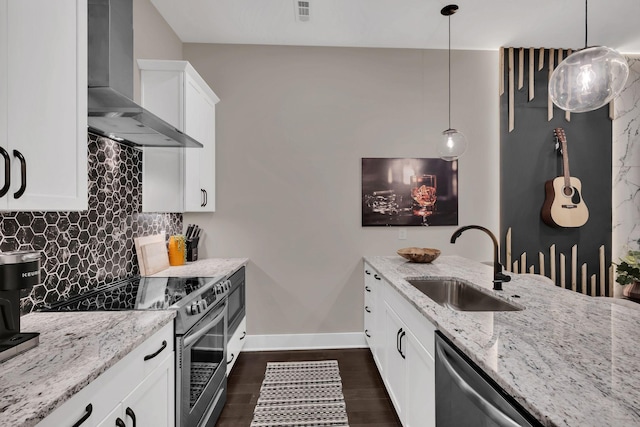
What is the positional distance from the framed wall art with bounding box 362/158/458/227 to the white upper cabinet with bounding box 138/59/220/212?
166 centimetres

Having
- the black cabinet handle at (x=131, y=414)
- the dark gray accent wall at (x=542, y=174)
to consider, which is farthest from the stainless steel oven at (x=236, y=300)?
the dark gray accent wall at (x=542, y=174)

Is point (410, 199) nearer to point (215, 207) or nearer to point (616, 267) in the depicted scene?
point (215, 207)

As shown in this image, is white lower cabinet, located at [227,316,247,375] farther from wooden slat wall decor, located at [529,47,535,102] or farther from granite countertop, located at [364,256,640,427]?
wooden slat wall decor, located at [529,47,535,102]

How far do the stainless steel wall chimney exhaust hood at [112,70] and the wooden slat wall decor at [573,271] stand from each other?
346 centimetres

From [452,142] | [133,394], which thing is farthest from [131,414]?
[452,142]

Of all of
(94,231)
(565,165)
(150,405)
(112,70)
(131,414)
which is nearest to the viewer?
(131,414)

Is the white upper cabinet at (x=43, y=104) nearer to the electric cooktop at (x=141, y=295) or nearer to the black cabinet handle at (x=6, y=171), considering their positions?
the black cabinet handle at (x=6, y=171)

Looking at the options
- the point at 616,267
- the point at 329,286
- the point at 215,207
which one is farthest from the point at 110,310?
the point at 616,267

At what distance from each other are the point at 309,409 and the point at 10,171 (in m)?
2.15

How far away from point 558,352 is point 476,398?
30 cm

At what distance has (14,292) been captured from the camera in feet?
3.67

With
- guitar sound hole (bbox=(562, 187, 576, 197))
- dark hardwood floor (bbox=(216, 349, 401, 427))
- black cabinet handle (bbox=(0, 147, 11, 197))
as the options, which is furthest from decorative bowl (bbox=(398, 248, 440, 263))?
black cabinet handle (bbox=(0, 147, 11, 197))

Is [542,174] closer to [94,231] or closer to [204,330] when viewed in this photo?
[204,330]

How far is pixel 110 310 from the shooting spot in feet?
4.98
